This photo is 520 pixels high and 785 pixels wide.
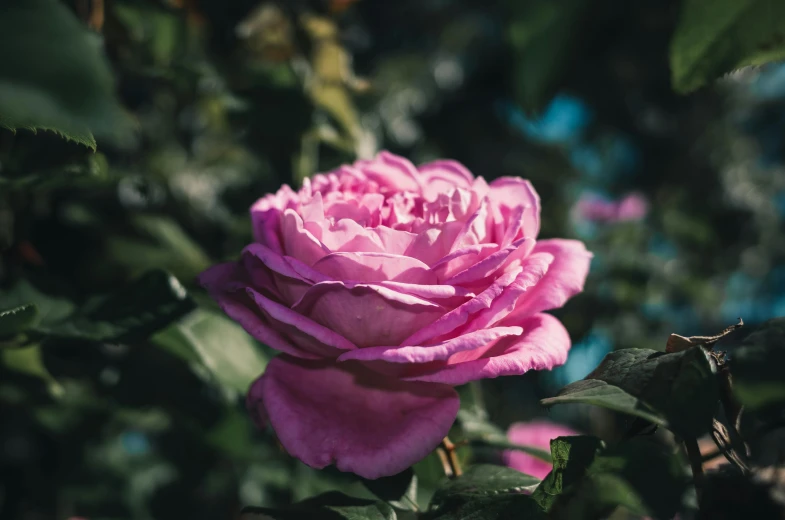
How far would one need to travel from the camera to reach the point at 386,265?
485mm

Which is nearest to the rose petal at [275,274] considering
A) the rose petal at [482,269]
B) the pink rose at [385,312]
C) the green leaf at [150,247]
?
the pink rose at [385,312]

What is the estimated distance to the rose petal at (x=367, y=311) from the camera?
462 mm

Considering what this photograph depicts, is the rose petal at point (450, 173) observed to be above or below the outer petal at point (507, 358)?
above

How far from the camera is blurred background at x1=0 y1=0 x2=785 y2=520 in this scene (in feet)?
2.36

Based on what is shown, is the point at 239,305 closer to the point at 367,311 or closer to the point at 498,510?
the point at 367,311

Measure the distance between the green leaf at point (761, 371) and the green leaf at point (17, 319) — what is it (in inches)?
21.4

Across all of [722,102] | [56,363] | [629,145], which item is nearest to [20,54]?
[56,363]

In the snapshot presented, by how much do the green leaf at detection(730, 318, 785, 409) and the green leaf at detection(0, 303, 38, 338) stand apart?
0.54 meters

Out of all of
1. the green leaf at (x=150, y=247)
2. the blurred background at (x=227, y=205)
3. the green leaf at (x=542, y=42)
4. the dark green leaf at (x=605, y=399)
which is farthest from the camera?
the green leaf at (x=150, y=247)

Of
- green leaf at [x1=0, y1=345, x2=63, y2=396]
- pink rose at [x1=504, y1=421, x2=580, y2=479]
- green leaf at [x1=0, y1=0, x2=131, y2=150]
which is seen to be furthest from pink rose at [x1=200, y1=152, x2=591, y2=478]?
pink rose at [x1=504, y1=421, x2=580, y2=479]

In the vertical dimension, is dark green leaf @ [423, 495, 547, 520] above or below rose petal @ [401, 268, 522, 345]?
below

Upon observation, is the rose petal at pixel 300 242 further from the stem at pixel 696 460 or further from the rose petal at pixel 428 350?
the stem at pixel 696 460

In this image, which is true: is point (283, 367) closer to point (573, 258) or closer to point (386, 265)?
point (386, 265)

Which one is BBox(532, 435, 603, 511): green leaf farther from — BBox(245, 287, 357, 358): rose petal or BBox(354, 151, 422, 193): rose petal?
BBox(354, 151, 422, 193): rose petal
